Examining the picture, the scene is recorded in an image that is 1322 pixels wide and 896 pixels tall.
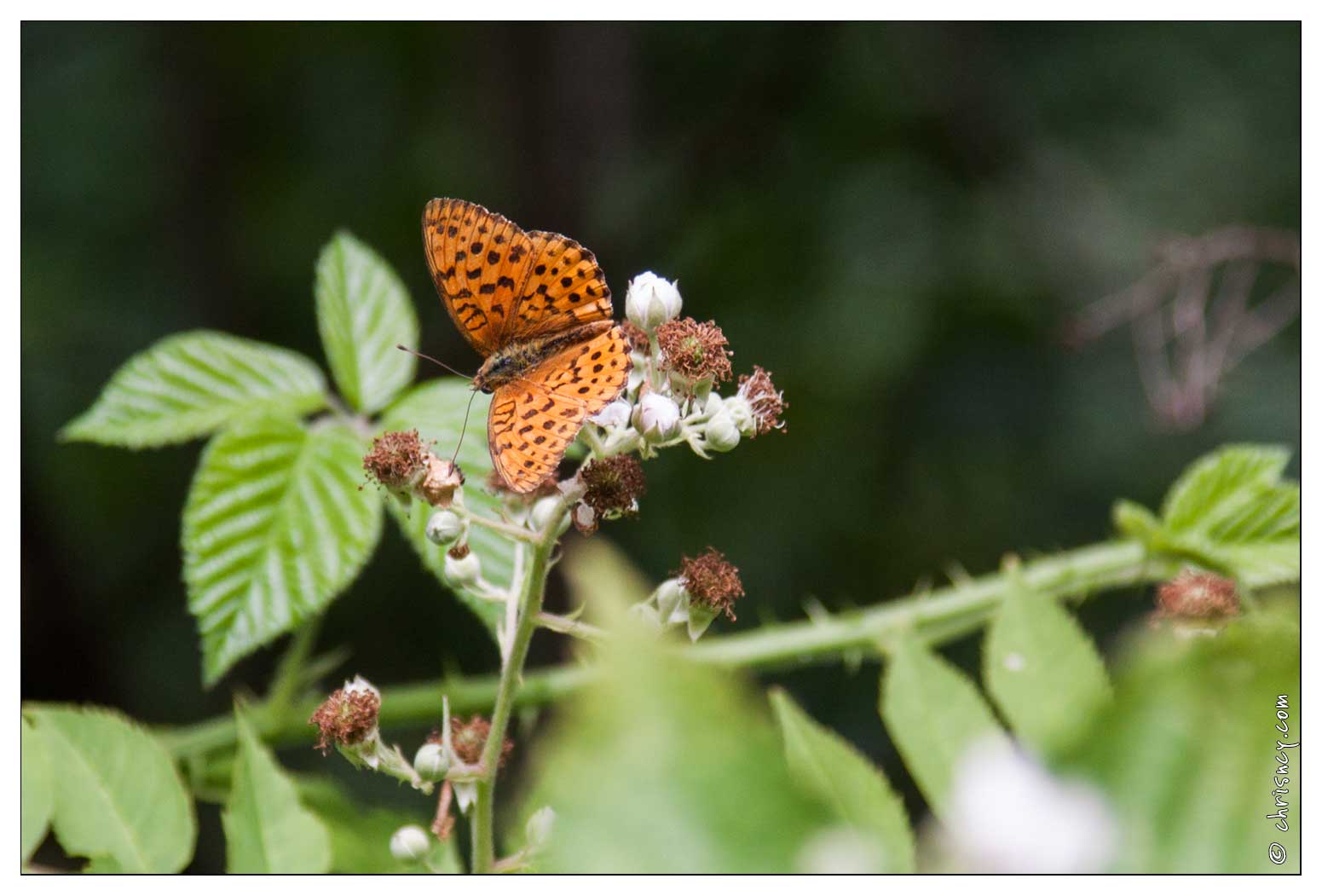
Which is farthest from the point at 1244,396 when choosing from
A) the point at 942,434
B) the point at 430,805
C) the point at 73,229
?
the point at 73,229

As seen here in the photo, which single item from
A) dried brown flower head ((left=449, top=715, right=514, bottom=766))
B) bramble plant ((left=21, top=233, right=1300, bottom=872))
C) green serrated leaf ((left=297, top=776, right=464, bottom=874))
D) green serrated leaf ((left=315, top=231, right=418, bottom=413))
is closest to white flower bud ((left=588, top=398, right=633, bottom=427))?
bramble plant ((left=21, top=233, right=1300, bottom=872))

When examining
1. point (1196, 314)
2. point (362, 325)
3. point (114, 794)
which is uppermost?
point (1196, 314)

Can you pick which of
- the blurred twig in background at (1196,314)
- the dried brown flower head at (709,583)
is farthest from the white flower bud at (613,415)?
the blurred twig in background at (1196,314)

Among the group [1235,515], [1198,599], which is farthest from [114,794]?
[1235,515]

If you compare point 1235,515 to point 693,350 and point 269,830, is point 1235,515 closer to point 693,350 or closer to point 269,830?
point 693,350

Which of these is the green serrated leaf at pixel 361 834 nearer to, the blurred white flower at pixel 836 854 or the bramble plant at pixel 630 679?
the bramble plant at pixel 630 679

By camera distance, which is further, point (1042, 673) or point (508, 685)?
point (508, 685)

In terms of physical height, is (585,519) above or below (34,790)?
above
